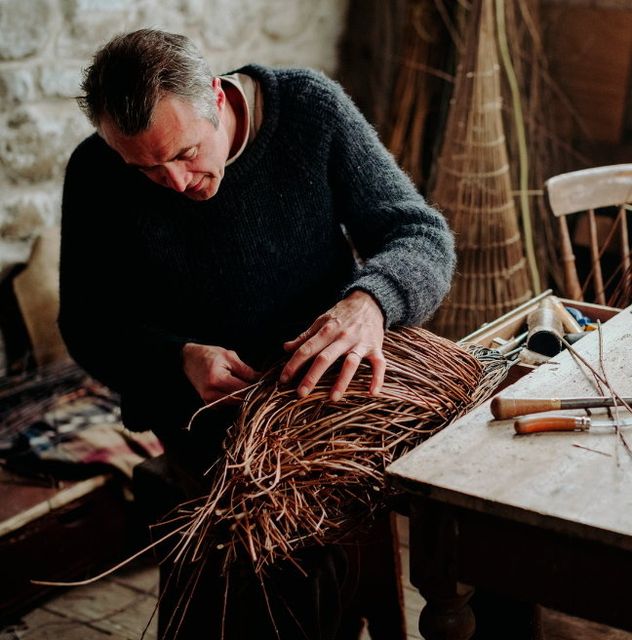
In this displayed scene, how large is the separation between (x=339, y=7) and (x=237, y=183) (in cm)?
240

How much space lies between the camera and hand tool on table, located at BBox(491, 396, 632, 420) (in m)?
1.40

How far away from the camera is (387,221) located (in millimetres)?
1887

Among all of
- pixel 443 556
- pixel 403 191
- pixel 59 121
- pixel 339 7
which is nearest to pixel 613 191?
pixel 403 191

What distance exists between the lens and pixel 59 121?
10.1 ft

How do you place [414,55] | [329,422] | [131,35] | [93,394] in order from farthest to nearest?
[414,55], [93,394], [131,35], [329,422]

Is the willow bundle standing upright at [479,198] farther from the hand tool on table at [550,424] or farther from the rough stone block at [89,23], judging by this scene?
the hand tool on table at [550,424]

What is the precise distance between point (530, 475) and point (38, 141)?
2233mm

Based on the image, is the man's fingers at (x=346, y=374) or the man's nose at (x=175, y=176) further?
the man's nose at (x=175, y=176)

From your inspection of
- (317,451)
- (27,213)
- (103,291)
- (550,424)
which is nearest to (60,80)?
(27,213)

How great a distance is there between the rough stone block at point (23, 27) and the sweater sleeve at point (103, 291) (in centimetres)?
111

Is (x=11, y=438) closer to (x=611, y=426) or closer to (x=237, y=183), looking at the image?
(x=237, y=183)

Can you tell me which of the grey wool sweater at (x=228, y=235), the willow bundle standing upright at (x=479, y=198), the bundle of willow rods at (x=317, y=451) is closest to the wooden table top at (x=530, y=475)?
the bundle of willow rods at (x=317, y=451)

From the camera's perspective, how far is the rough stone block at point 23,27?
2822 millimetres

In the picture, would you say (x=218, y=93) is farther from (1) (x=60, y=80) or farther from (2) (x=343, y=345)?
(1) (x=60, y=80)
